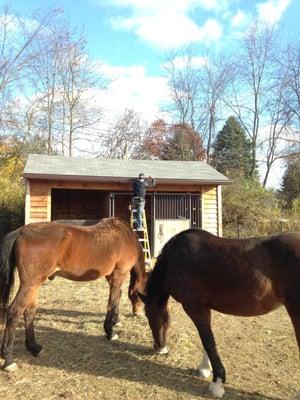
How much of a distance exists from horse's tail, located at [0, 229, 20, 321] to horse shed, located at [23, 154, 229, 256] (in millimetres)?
8277

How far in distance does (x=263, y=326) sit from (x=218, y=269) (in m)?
2.65

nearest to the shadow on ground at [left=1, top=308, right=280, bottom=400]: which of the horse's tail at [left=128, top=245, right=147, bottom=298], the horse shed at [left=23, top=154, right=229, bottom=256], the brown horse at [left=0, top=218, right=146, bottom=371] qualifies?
the brown horse at [left=0, top=218, right=146, bottom=371]

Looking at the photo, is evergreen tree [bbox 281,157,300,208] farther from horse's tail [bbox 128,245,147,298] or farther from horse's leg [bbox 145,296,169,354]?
horse's leg [bbox 145,296,169,354]

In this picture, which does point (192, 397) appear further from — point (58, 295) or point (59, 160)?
point (59, 160)

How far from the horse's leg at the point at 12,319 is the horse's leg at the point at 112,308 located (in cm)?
121

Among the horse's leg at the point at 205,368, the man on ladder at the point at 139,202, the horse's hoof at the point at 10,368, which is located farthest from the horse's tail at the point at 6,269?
the man on ladder at the point at 139,202

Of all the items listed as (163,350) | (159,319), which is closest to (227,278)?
(159,319)

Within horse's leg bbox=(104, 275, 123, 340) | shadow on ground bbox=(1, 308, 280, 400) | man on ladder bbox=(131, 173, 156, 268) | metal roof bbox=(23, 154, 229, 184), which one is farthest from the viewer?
metal roof bbox=(23, 154, 229, 184)

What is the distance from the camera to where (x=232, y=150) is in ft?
109

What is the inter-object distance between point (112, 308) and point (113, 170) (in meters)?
9.71

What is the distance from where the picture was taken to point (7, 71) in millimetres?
23359

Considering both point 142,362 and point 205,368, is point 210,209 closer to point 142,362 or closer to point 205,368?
point 142,362

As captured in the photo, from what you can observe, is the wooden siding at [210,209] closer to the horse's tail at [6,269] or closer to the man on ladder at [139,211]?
the man on ladder at [139,211]

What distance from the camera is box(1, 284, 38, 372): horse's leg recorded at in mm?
4410
